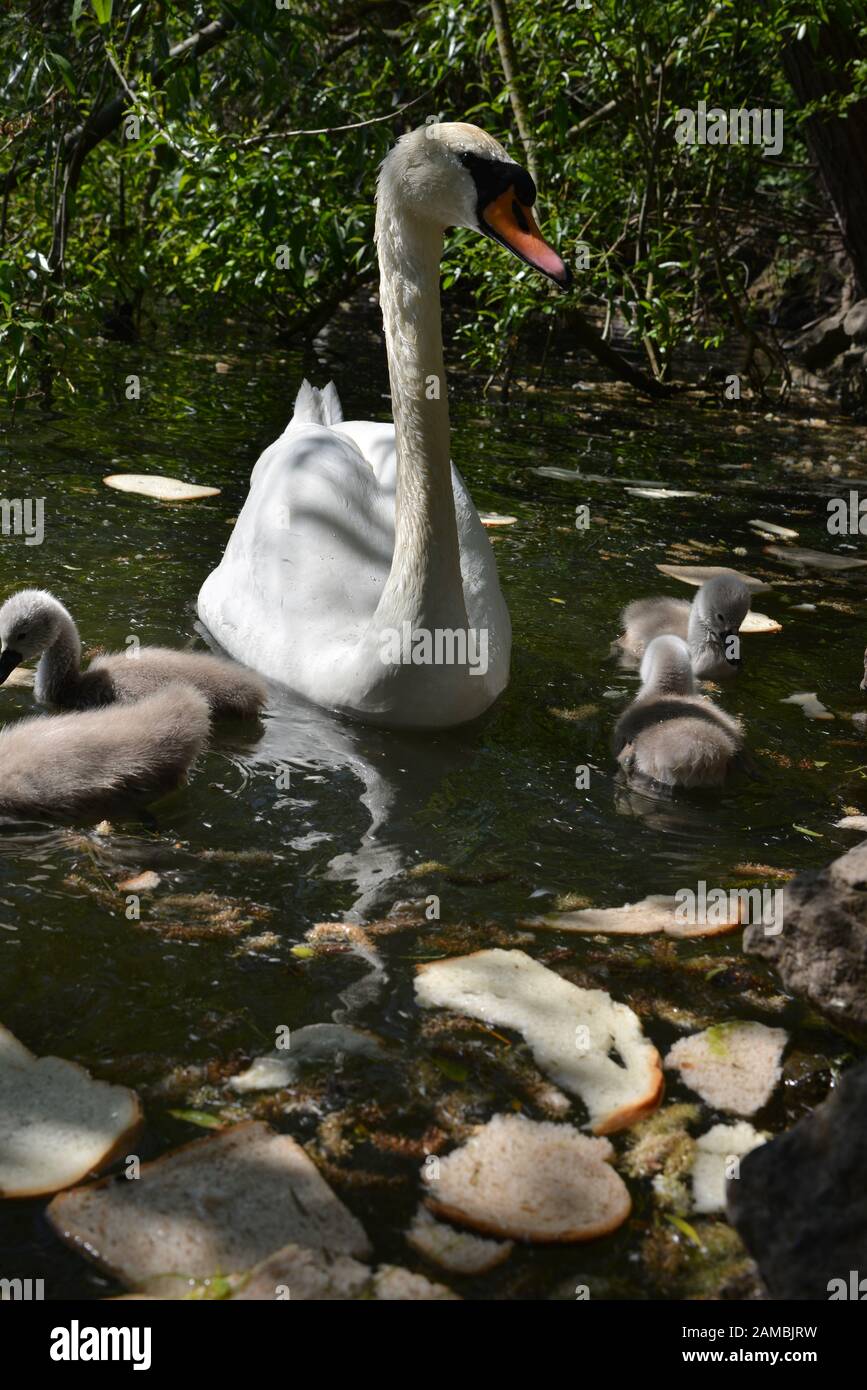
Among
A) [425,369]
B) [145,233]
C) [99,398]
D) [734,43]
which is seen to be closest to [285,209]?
[99,398]

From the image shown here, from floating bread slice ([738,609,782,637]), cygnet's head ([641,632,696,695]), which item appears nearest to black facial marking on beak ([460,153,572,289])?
cygnet's head ([641,632,696,695])

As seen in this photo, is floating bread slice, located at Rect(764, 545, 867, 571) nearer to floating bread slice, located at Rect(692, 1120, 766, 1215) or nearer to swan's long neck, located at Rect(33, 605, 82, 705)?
swan's long neck, located at Rect(33, 605, 82, 705)

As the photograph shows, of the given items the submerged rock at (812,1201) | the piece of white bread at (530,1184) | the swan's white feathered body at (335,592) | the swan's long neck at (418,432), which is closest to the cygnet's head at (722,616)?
the swan's white feathered body at (335,592)

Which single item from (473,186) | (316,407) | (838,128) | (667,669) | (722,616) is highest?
(838,128)

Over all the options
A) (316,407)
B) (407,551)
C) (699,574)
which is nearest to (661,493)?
(699,574)

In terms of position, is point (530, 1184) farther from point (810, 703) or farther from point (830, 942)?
point (810, 703)

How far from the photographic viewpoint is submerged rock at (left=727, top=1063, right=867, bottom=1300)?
6.22ft

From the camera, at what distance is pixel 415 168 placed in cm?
414

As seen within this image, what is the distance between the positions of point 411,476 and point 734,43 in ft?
19.9

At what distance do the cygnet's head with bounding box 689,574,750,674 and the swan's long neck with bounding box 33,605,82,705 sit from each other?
214cm

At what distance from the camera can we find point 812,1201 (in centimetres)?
193

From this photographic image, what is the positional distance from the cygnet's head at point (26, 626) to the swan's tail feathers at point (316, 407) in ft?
7.23

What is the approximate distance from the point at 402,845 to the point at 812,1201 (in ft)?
6.14

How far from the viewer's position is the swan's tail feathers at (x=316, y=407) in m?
6.25
